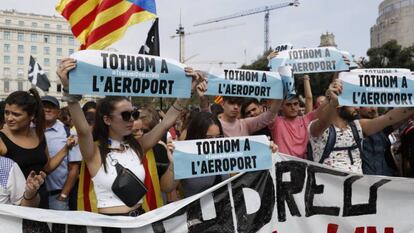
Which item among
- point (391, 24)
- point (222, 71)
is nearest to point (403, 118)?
point (222, 71)

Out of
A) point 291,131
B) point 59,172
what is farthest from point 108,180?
point 291,131

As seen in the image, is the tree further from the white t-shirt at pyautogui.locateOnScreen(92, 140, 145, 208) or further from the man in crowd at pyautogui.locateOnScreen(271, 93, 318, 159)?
the white t-shirt at pyautogui.locateOnScreen(92, 140, 145, 208)

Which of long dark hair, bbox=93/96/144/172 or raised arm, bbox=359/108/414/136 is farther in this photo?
raised arm, bbox=359/108/414/136

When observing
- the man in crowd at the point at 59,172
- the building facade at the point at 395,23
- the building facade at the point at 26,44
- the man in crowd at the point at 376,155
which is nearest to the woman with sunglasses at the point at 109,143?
the man in crowd at the point at 59,172

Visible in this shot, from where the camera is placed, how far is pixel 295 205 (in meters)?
3.84

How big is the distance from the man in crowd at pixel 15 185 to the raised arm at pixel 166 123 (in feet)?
2.63

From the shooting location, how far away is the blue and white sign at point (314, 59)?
485 cm

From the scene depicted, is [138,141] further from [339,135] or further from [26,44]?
[26,44]

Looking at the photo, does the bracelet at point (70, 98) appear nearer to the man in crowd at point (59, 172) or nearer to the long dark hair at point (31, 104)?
the long dark hair at point (31, 104)

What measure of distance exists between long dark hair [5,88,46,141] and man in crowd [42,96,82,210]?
0.60 metres

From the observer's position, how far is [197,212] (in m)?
3.45

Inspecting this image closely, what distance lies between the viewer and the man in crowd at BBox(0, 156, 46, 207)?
9.80 feet

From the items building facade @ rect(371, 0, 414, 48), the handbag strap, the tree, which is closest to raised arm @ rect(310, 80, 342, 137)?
the handbag strap

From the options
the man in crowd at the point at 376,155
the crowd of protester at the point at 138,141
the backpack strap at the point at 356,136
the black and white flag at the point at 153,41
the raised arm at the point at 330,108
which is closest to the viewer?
the crowd of protester at the point at 138,141
